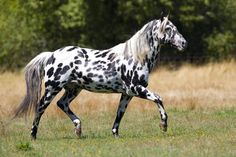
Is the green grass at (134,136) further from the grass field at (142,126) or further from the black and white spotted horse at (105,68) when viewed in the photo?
the black and white spotted horse at (105,68)

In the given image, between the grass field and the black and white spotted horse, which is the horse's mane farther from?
the grass field

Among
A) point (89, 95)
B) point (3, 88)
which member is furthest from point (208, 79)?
point (3, 88)

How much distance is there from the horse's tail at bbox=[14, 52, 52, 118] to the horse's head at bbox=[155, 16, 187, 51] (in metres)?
2.27

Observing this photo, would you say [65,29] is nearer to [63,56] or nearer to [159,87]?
[159,87]

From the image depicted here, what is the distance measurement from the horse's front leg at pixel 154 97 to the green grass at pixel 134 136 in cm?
28

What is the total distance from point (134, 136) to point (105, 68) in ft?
4.71

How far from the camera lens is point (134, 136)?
14.3 metres

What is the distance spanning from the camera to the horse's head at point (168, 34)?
14367mm

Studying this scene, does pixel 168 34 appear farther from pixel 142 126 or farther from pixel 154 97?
pixel 142 126

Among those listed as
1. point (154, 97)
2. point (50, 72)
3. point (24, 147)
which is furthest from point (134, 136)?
point (24, 147)

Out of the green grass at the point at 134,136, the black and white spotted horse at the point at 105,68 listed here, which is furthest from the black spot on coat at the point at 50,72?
the green grass at the point at 134,136

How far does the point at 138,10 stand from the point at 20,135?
77.4 feet

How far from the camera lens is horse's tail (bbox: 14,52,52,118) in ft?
48.0

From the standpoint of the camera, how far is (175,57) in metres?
39.1
